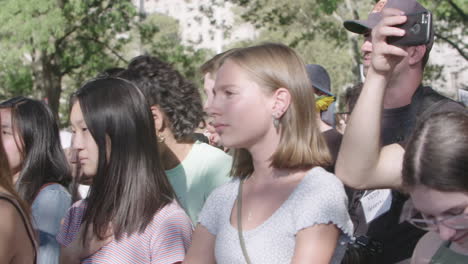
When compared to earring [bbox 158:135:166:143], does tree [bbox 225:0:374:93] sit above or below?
below

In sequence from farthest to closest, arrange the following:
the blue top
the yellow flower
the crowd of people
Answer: the yellow flower → the blue top → the crowd of people

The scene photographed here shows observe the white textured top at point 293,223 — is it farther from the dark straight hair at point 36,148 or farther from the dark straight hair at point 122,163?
the dark straight hair at point 36,148

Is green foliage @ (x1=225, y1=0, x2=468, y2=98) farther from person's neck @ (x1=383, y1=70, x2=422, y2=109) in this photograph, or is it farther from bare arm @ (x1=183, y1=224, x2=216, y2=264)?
bare arm @ (x1=183, y1=224, x2=216, y2=264)

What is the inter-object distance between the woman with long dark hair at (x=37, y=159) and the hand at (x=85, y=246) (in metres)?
0.57

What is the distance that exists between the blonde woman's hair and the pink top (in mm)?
629

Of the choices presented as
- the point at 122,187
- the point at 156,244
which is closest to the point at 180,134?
the point at 122,187

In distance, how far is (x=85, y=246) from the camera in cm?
279

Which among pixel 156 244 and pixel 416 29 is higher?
pixel 416 29

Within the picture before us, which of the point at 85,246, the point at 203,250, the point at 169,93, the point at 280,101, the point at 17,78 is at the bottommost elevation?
the point at 17,78

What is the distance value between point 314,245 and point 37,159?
1.93 meters

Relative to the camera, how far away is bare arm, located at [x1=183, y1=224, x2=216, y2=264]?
249cm

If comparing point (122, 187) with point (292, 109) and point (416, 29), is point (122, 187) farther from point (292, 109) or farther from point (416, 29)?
point (416, 29)

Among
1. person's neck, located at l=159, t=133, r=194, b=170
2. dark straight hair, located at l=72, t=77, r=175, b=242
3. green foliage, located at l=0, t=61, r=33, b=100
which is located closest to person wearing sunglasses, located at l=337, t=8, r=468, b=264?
dark straight hair, located at l=72, t=77, r=175, b=242

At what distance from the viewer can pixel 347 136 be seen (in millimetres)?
2244
